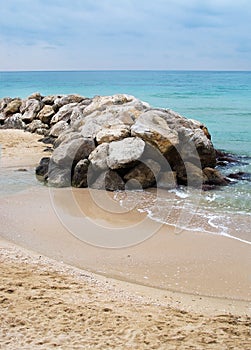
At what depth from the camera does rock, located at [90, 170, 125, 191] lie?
428 inches

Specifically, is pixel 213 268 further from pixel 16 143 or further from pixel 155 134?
pixel 16 143

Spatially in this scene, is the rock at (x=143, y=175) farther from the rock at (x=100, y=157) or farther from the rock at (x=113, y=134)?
the rock at (x=113, y=134)

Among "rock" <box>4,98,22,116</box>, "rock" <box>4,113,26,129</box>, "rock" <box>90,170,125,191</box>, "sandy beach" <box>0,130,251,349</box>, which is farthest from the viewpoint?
"rock" <box>4,98,22,116</box>

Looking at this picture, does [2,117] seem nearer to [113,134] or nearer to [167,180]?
[113,134]

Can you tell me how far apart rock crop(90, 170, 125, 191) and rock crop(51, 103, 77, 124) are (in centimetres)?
864

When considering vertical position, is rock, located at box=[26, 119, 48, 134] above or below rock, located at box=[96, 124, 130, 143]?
below

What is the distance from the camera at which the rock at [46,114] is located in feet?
67.0

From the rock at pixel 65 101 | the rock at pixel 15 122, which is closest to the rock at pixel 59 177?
the rock at pixel 65 101

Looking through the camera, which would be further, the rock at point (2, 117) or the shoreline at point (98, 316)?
the rock at point (2, 117)

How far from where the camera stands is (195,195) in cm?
1059

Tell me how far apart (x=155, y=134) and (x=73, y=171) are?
255cm

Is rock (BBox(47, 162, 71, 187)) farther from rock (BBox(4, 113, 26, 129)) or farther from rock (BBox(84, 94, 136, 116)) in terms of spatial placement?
rock (BBox(4, 113, 26, 129))

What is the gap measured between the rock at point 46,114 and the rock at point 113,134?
28.7 feet

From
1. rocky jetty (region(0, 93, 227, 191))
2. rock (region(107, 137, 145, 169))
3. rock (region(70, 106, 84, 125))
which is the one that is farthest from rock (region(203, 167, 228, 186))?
rock (region(70, 106, 84, 125))
